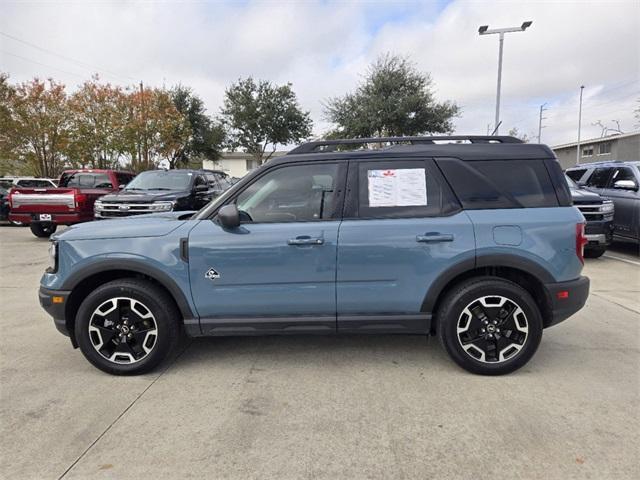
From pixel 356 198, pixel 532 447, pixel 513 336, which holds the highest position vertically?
pixel 356 198

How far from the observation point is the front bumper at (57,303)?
3.35 m

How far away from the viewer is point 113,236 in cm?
334

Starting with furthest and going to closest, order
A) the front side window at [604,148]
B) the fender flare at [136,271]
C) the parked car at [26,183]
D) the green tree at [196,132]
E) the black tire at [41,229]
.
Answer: the front side window at [604,148] → the green tree at [196,132] → the parked car at [26,183] → the black tire at [41,229] → the fender flare at [136,271]

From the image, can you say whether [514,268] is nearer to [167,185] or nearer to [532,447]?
[532,447]

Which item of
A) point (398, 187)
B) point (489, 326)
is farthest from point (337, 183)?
point (489, 326)

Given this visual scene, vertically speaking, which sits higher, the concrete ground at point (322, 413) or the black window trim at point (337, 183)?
the black window trim at point (337, 183)

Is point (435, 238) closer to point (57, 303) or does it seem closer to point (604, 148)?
point (57, 303)

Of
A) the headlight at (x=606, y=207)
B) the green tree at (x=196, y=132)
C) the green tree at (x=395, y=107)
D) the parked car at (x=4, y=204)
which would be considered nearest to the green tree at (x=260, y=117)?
the green tree at (x=196, y=132)

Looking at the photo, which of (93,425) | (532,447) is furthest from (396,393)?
(93,425)

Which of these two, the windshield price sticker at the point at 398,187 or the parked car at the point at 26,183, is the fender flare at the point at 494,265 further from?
the parked car at the point at 26,183

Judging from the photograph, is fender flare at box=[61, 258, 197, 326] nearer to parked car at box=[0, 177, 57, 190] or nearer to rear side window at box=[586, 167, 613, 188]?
rear side window at box=[586, 167, 613, 188]

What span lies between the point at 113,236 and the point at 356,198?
2.01 metres

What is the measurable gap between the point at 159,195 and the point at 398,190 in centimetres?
733

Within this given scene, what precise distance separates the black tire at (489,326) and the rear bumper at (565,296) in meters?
0.16
